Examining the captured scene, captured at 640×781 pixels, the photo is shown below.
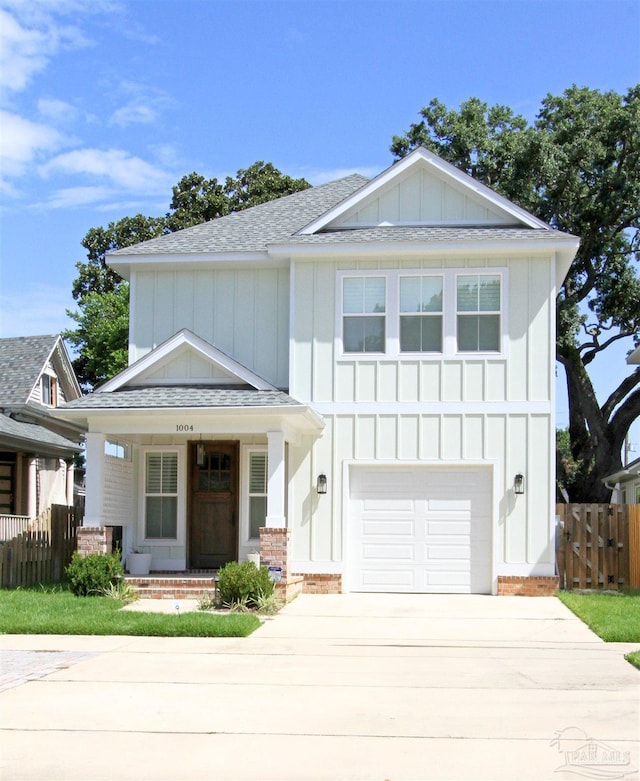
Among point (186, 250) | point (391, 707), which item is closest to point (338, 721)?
point (391, 707)

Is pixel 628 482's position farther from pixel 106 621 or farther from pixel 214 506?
pixel 106 621

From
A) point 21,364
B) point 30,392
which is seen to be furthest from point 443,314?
point 21,364

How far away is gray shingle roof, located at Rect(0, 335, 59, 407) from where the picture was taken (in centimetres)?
2681

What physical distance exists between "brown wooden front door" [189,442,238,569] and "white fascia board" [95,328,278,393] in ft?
5.77

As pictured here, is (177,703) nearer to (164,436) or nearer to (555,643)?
(555,643)

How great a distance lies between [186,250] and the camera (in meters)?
19.5

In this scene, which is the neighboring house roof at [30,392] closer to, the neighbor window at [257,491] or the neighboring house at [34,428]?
the neighboring house at [34,428]

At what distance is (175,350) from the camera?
18516mm

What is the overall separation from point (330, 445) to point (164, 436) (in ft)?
10.5

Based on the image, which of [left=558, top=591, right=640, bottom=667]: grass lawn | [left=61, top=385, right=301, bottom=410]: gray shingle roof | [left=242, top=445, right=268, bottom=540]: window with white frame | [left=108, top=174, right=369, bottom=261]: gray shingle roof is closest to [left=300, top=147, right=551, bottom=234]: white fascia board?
[left=108, top=174, right=369, bottom=261]: gray shingle roof

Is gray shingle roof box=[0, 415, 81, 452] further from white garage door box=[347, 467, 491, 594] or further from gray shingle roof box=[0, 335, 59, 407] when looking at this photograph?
white garage door box=[347, 467, 491, 594]

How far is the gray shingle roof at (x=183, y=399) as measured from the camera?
1703 cm

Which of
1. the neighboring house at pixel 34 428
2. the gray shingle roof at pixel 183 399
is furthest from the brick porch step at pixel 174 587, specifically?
the neighboring house at pixel 34 428

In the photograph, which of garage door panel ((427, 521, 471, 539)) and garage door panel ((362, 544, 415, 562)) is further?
garage door panel ((362, 544, 415, 562))
